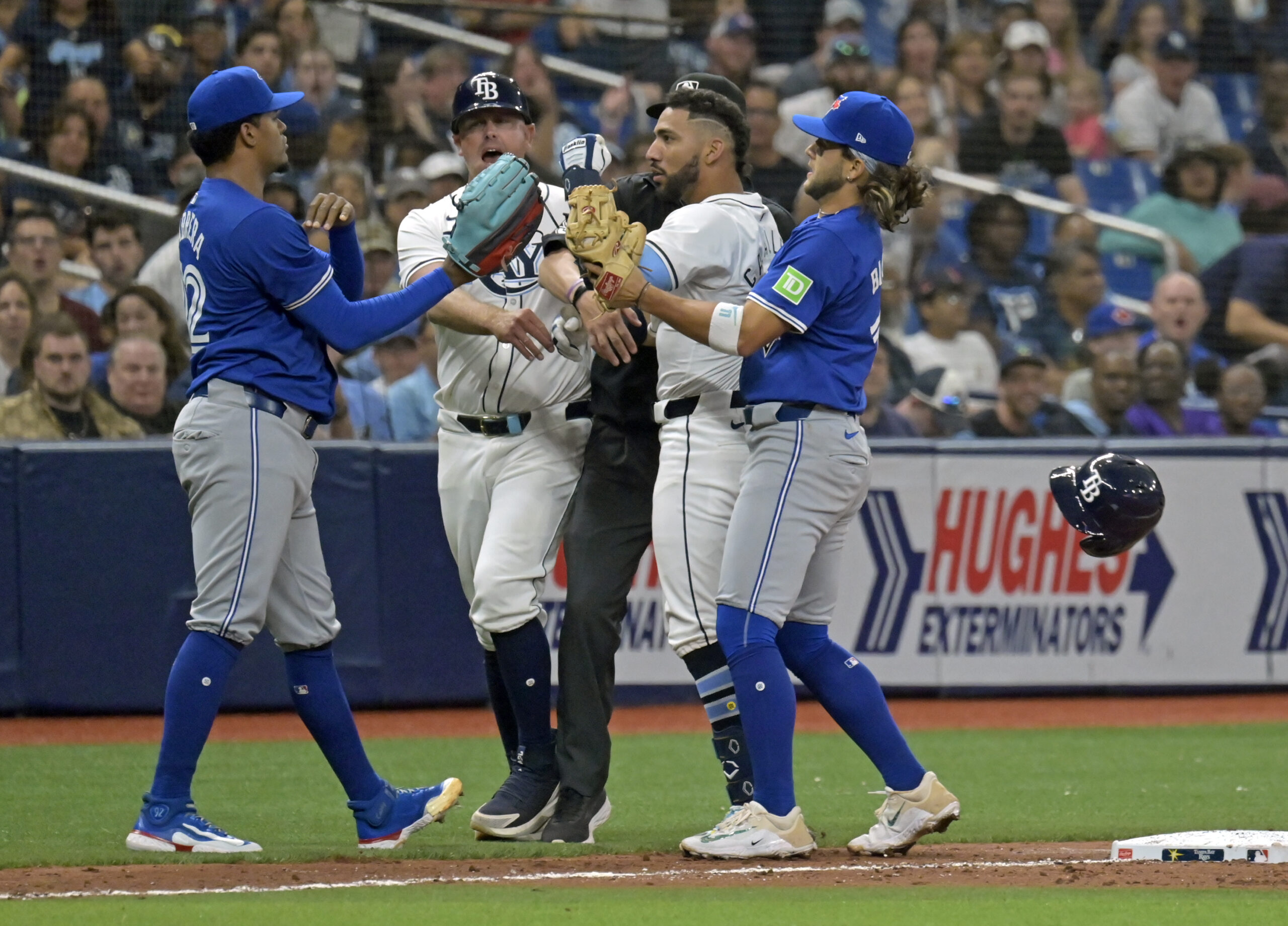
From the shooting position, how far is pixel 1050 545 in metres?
8.77

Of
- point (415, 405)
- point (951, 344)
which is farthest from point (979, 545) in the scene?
point (415, 405)

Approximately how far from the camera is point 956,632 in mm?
8703

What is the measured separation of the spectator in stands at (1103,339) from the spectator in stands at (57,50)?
575 centimetres

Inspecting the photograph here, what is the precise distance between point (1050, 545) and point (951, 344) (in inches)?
61.4

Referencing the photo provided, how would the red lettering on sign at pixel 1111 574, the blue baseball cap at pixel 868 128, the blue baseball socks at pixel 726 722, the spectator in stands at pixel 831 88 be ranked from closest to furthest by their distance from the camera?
the blue baseball cap at pixel 868 128
the blue baseball socks at pixel 726 722
the red lettering on sign at pixel 1111 574
the spectator in stands at pixel 831 88

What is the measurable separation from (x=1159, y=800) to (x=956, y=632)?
2909 millimetres

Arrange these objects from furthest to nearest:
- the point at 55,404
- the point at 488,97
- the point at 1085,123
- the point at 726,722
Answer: the point at 1085,123, the point at 55,404, the point at 488,97, the point at 726,722

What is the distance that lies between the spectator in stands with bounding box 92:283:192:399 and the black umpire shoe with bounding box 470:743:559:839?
392cm

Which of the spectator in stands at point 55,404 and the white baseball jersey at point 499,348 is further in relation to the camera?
the spectator in stands at point 55,404

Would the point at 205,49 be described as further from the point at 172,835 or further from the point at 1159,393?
the point at 172,835

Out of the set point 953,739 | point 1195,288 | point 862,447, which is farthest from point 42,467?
point 1195,288

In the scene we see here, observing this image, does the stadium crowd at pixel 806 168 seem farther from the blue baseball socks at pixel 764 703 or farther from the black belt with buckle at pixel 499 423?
the blue baseball socks at pixel 764 703

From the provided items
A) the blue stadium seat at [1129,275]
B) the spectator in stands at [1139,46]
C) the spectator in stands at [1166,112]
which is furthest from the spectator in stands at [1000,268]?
the spectator in stands at [1139,46]

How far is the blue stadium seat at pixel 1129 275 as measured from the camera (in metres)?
11.3
